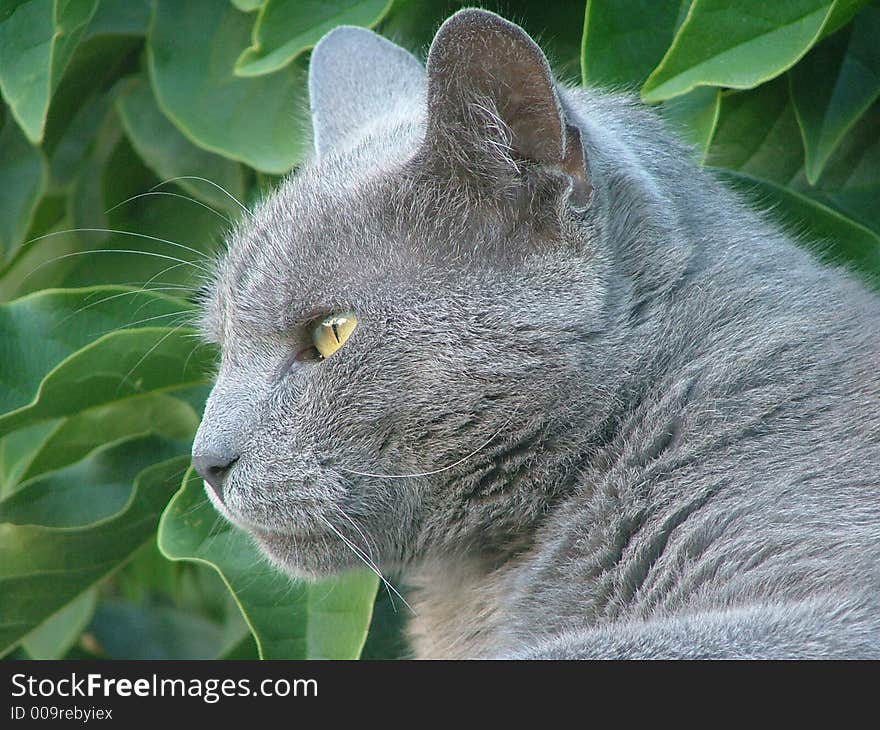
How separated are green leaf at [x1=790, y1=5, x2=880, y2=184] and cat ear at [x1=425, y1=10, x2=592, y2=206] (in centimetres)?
40

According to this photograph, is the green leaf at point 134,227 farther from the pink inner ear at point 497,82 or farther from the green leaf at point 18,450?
the pink inner ear at point 497,82

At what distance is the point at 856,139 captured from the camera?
5.86 feet

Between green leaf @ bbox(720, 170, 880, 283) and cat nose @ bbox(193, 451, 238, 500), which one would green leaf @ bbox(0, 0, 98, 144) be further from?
green leaf @ bbox(720, 170, 880, 283)

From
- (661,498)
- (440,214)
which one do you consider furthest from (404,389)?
(661,498)

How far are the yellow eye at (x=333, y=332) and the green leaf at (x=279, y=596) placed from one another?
345mm

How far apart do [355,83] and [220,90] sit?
0.23m

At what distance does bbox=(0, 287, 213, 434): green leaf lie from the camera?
183cm

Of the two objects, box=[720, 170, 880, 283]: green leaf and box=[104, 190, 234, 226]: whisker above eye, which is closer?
box=[720, 170, 880, 283]: green leaf

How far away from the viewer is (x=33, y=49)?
179 cm

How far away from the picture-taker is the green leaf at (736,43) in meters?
1.52

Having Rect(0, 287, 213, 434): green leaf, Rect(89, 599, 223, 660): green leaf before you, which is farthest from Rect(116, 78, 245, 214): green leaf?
Rect(89, 599, 223, 660): green leaf

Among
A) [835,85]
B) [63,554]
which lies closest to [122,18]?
[63,554]

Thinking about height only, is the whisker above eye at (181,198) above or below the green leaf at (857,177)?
below

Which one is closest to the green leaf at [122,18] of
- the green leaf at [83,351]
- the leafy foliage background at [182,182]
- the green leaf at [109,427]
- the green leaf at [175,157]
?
the leafy foliage background at [182,182]
